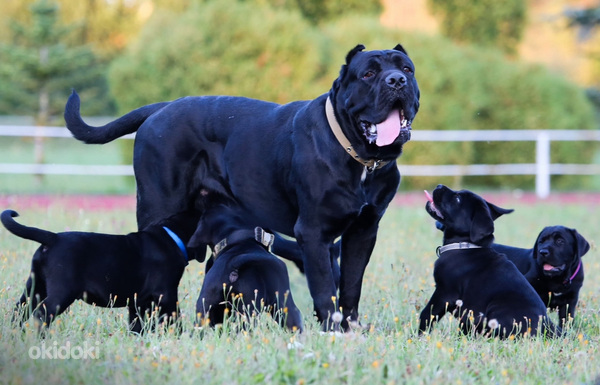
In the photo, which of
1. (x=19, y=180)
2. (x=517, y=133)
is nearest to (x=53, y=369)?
(x=517, y=133)

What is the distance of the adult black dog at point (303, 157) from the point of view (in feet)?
16.6

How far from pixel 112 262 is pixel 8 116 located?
26092 mm

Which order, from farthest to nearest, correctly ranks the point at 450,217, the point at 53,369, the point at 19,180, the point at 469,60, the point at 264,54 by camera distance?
the point at 19,180
the point at 469,60
the point at 264,54
the point at 450,217
the point at 53,369

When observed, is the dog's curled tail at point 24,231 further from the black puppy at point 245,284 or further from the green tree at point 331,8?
the green tree at point 331,8

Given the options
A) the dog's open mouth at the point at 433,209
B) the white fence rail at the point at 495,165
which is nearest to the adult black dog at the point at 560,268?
the dog's open mouth at the point at 433,209

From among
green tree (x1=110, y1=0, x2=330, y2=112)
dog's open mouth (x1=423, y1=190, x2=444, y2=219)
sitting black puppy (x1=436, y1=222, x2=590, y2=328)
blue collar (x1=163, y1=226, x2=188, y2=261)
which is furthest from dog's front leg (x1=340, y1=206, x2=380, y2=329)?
green tree (x1=110, y1=0, x2=330, y2=112)

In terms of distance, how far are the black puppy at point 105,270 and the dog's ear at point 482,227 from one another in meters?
1.97

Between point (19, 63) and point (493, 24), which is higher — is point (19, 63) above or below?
below

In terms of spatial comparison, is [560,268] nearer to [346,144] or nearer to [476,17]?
[346,144]

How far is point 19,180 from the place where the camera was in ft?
74.3

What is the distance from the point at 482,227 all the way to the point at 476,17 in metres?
21.1

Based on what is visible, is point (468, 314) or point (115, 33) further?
point (115, 33)

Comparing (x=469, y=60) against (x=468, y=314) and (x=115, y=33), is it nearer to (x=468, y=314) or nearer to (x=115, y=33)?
(x=468, y=314)

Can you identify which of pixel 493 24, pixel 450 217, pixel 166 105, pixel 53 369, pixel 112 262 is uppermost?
pixel 493 24
